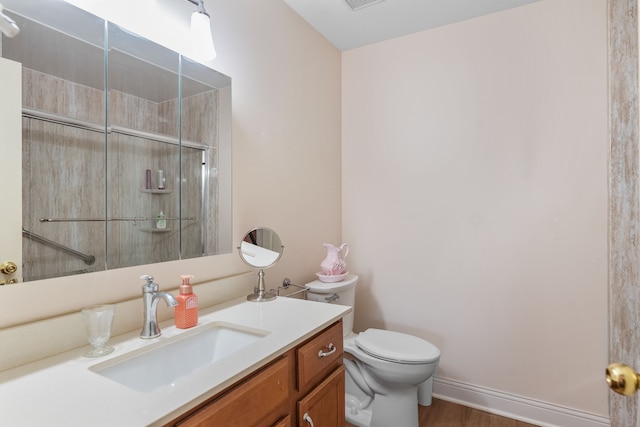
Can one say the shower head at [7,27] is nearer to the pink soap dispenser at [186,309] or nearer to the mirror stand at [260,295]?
the pink soap dispenser at [186,309]

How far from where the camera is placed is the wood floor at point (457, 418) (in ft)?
6.31

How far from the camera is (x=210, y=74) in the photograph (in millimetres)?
1460

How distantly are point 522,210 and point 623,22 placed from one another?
1062 millimetres

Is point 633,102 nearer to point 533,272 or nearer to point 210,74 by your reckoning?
point 533,272


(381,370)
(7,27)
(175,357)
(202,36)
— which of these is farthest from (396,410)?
(7,27)

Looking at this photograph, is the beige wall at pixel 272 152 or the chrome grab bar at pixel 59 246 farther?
the beige wall at pixel 272 152

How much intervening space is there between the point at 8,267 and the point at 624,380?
142 centimetres

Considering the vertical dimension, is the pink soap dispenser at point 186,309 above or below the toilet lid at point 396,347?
Result: above

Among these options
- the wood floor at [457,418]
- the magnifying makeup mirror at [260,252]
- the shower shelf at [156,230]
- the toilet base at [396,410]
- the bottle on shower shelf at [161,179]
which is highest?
the bottle on shower shelf at [161,179]

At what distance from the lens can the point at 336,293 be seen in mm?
1988

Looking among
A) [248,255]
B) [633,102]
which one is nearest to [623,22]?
[633,102]

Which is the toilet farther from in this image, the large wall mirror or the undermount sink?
the large wall mirror

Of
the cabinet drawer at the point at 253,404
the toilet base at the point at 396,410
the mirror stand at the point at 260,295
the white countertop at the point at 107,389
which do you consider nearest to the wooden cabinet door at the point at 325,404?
the cabinet drawer at the point at 253,404

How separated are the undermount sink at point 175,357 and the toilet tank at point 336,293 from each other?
808mm
